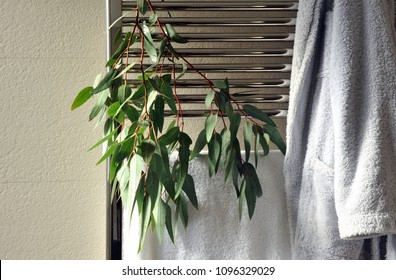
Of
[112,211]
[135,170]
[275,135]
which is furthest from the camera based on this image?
[112,211]

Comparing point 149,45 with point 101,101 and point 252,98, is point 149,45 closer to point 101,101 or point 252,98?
point 101,101

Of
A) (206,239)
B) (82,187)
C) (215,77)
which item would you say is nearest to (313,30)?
(215,77)

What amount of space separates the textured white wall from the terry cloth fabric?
0.65 feet

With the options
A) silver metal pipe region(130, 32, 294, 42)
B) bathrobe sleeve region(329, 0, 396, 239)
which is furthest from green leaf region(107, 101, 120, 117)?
bathrobe sleeve region(329, 0, 396, 239)

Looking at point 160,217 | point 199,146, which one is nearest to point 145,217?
point 160,217

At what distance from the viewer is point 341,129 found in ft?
2.85

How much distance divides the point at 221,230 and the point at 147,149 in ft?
0.63

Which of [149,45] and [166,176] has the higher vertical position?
[149,45]

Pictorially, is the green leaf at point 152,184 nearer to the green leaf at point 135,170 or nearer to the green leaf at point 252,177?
the green leaf at point 135,170

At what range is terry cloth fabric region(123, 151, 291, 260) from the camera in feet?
3.08

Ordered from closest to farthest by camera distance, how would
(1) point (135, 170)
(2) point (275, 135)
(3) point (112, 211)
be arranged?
(1) point (135, 170)
(2) point (275, 135)
(3) point (112, 211)

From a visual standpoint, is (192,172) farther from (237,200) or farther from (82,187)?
(82,187)

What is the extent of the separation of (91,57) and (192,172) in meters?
0.33

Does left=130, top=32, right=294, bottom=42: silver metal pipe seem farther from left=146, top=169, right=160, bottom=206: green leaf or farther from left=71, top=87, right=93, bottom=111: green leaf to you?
left=146, top=169, right=160, bottom=206: green leaf
